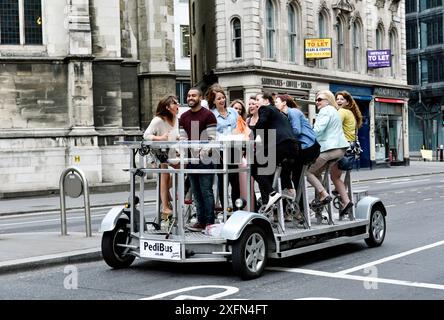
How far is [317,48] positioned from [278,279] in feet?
104

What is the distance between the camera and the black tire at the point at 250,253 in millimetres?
8484

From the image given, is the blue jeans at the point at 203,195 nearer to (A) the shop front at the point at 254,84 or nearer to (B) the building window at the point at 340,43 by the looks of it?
(A) the shop front at the point at 254,84

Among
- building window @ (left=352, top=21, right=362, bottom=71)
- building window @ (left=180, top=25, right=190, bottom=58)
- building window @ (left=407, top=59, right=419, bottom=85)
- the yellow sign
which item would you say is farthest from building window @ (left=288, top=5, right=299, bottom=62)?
building window @ (left=407, top=59, right=419, bottom=85)

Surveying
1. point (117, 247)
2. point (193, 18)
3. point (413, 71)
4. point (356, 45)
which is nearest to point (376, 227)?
point (117, 247)

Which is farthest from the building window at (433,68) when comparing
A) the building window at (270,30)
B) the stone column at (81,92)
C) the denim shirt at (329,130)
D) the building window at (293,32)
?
the denim shirt at (329,130)

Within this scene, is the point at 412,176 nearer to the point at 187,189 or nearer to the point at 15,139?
the point at 15,139

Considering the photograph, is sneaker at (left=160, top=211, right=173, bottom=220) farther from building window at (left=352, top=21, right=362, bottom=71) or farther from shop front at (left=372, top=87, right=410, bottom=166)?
shop front at (left=372, top=87, right=410, bottom=166)

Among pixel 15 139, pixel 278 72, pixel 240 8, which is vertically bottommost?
pixel 15 139

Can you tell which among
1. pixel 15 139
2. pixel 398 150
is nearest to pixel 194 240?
pixel 15 139

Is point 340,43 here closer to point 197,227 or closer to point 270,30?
point 270,30

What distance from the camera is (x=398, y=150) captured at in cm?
4925

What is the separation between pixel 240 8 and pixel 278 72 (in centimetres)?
365

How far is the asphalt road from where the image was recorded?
25.6 ft

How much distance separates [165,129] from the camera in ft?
32.6
